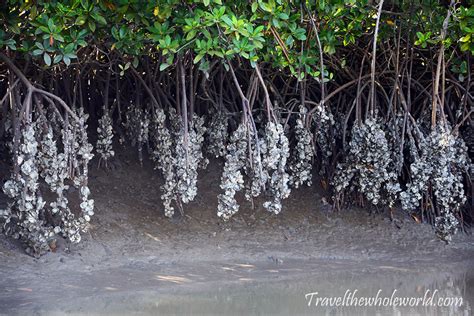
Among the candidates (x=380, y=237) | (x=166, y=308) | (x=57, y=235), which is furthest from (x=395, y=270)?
(x=57, y=235)

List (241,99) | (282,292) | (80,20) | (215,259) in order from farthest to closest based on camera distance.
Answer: (241,99) → (215,259) → (282,292) → (80,20)

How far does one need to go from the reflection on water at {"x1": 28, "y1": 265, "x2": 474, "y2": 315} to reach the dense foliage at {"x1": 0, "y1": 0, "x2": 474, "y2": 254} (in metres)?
0.55

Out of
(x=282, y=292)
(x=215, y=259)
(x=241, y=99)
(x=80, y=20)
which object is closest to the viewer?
(x=80, y=20)

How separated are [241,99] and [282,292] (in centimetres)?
194

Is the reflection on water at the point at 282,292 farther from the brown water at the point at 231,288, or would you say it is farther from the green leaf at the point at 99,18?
the green leaf at the point at 99,18

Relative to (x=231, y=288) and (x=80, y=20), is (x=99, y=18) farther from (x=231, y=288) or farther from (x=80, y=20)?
(x=231, y=288)

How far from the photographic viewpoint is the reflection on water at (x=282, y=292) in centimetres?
538

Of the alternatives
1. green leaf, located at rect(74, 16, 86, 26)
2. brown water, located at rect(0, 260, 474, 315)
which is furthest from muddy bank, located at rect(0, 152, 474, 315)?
green leaf, located at rect(74, 16, 86, 26)

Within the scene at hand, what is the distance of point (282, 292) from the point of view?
19.4ft

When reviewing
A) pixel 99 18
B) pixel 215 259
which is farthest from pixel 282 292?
pixel 99 18

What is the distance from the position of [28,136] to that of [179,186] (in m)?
1.27

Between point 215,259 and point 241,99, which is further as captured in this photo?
point 241,99

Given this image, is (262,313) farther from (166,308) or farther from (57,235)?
(57,235)

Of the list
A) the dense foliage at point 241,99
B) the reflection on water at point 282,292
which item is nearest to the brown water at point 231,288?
the reflection on water at point 282,292
